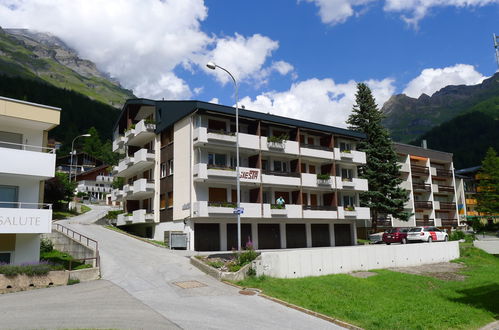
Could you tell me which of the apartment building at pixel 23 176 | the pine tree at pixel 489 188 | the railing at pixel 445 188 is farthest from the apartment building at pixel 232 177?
the pine tree at pixel 489 188

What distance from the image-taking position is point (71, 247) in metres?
27.3

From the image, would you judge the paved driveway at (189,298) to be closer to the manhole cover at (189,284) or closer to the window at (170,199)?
the manhole cover at (189,284)

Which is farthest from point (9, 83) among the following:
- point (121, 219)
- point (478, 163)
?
point (478, 163)

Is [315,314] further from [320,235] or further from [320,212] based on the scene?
[320,235]

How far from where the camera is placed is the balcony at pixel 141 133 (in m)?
40.4

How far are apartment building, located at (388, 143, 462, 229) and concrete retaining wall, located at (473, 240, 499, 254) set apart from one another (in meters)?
16.4

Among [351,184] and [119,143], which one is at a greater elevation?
[119,143]

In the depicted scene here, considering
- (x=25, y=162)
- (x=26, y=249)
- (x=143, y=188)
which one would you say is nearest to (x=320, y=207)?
(x=143, y=188)

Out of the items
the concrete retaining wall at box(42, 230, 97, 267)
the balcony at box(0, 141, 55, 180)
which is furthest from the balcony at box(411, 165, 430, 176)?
the balcony at box(0, 141, 55, 180)

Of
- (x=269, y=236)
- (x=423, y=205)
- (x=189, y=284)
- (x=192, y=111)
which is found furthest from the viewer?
(x=423, y=205)

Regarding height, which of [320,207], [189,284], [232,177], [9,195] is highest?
[232,177]

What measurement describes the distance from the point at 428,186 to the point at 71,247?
183 ft

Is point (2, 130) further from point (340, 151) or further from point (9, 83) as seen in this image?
point (9, 83)

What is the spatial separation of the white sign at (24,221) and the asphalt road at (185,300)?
3.76 m
